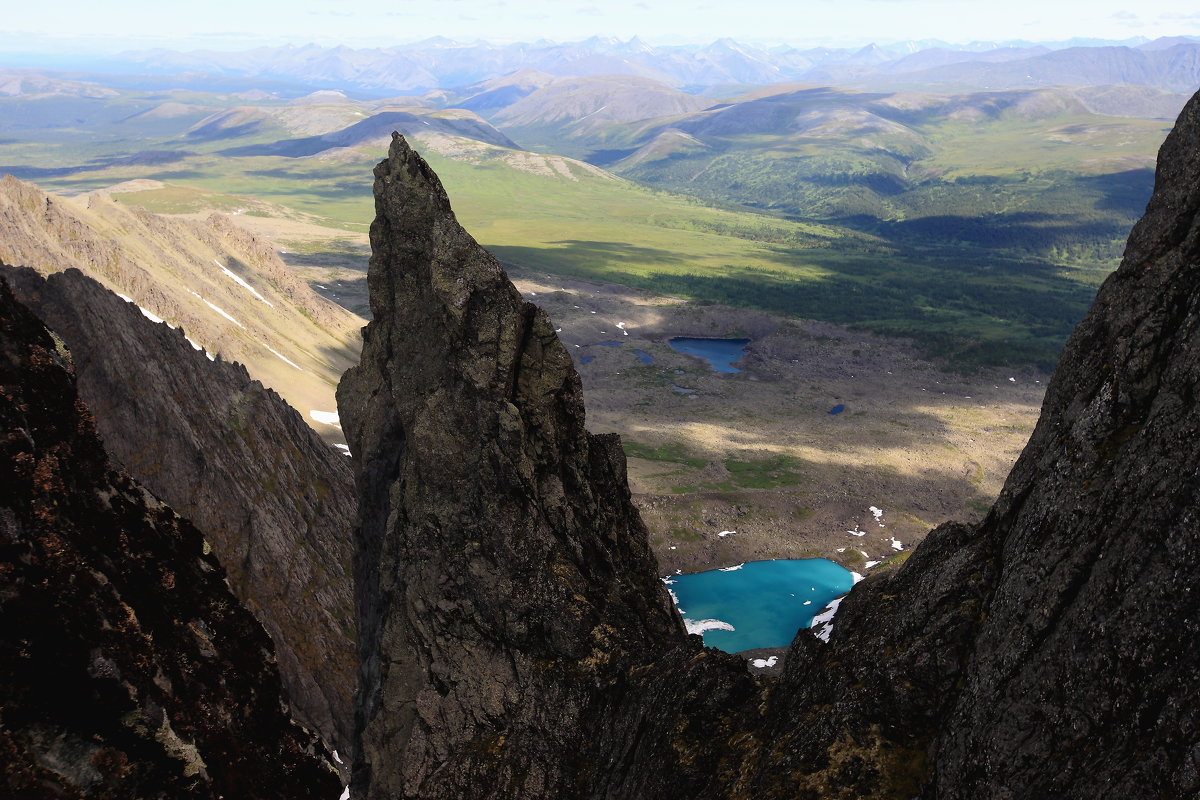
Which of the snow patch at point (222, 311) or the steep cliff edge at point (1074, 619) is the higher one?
the steep cliff edge at point (1074, 619)

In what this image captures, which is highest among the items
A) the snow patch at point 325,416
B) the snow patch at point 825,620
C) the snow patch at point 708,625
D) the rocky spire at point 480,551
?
the rocky spire at point 480,551

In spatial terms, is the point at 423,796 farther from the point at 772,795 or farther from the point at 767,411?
the point at 767,411

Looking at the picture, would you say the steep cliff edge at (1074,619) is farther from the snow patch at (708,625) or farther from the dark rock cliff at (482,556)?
the snow patch at (708,625)

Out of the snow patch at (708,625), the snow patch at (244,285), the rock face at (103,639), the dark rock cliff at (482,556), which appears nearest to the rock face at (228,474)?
the dark rock cliff at (482,556)

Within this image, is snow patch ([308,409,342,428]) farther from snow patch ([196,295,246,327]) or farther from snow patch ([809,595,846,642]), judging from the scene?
snow patch ([809,595,846,642])

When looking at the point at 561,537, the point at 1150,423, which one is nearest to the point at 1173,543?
the point at 1150,423

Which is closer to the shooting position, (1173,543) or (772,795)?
(1173,543)

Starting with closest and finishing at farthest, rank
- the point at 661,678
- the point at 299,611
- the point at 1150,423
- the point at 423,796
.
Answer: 1. the point at 1150,423
2. the point at 661,678
3. the point at 423,796
4. the point at 299,611
